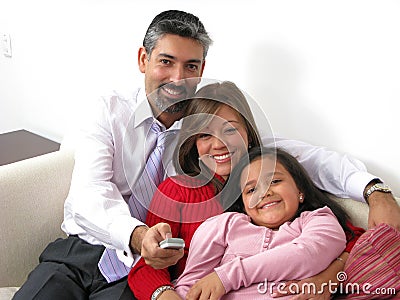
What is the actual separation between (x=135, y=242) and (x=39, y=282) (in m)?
0.31

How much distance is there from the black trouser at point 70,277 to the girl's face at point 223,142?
14.8 inches

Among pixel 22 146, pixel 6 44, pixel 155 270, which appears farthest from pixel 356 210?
pixel 6 44

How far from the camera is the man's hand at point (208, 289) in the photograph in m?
1.19

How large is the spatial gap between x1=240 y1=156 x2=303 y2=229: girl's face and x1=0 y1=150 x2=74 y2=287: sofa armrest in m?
0.62

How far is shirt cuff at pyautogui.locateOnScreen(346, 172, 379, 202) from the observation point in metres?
1.44

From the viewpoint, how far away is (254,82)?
1.74 meters

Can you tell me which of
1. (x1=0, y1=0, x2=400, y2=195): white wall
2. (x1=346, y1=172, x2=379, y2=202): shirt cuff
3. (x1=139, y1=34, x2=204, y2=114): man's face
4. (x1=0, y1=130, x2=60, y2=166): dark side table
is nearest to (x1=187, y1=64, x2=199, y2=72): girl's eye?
(x1=139, y1=34, x2=204, y2=114): man's face

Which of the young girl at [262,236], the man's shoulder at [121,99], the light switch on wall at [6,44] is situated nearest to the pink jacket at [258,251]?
the young girl at [262,236]

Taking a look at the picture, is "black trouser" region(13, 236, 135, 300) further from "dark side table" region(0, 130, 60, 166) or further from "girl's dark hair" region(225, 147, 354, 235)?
"dark side table" region(0, 130, 60, 166)

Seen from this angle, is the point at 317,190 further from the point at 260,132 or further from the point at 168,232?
the point at 168,232

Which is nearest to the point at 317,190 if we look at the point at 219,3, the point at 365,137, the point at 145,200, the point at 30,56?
the point at 365,137

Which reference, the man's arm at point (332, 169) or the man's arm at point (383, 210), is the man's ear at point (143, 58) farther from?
the man's arm at point (383, 210)

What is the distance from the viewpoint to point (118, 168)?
1.56 metres

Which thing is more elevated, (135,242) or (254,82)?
(254,82)
